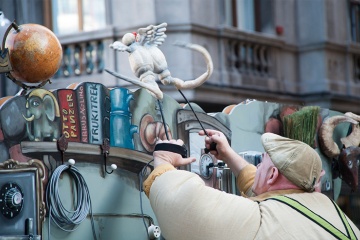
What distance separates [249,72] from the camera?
46.9 feet

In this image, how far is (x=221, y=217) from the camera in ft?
14.1

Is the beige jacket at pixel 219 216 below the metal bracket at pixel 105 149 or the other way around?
below

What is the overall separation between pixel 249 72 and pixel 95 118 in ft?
30.9

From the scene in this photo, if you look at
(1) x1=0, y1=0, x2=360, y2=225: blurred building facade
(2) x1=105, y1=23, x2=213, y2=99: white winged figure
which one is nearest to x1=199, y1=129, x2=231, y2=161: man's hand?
(2) x1=105, y1=23, x2=213, y2=99: white winged figure

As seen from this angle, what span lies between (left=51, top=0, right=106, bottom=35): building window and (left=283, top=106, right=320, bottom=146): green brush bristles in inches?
296

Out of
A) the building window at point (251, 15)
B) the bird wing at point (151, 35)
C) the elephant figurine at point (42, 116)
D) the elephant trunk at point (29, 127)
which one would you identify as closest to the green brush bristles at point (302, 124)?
the bird wing at point (151, 35)

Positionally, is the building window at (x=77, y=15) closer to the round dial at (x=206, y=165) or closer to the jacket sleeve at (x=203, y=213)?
the round dial at (x=206, y=165)

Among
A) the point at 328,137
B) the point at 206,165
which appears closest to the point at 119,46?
the point at 206,165

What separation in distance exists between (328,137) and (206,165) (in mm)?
1521

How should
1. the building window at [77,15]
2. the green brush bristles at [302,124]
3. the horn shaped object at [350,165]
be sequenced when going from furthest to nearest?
the building window at [77,15] → the horn shaped object at [350,165] → the green brush bristles at [302,124]

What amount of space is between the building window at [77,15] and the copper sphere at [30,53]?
→ 30.4ft

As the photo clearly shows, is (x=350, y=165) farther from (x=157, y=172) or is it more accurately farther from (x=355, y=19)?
(x=355, y=19)

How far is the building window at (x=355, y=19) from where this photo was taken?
16.0 metres

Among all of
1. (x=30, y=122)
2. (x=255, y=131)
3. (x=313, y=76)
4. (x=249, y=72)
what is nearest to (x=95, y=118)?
(x=30, y=122)
